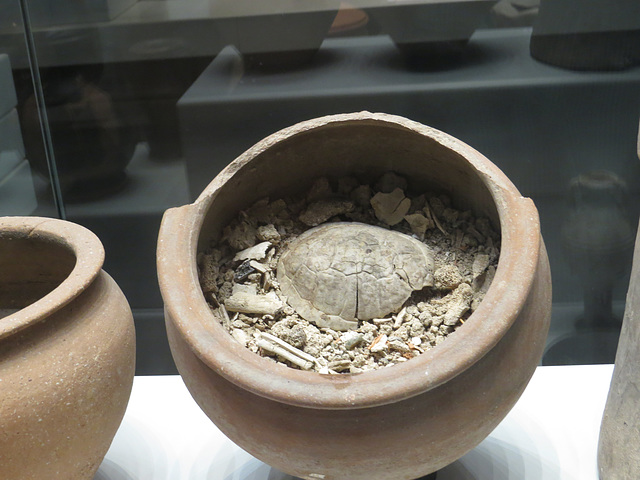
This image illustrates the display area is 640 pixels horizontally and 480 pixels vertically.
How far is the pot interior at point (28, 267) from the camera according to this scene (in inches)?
51.4

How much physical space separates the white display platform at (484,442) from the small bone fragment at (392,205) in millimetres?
472

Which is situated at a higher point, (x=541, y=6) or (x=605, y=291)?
(x=541, y=6)

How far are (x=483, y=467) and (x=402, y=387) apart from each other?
52 centimetres

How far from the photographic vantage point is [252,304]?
125cm

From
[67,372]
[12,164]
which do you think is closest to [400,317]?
[67,372]

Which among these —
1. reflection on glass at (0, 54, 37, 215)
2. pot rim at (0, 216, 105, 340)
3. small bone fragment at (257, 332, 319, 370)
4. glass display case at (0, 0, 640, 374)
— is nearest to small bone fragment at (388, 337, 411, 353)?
small bone fragment at (257, 332, 319, 370)

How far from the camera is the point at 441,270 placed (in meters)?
1.26

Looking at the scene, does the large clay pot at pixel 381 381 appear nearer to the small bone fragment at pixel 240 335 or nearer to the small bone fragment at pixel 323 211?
the small bone fragment at pixel 240 335

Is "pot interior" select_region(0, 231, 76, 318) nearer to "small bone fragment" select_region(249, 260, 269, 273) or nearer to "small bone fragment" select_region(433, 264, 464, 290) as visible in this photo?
"small bone fragment" select_region(249, 260, 269, 273)

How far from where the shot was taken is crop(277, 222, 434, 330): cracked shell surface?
1.23 m

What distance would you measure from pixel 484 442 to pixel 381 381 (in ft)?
1.86

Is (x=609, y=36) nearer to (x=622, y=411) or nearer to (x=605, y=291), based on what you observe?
(x=605, y=291)

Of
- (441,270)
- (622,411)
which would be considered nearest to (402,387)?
(441,270)

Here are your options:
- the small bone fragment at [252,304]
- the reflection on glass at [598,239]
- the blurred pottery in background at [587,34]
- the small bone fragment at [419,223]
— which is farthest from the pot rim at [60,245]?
the reflection on glass at [598,239]
